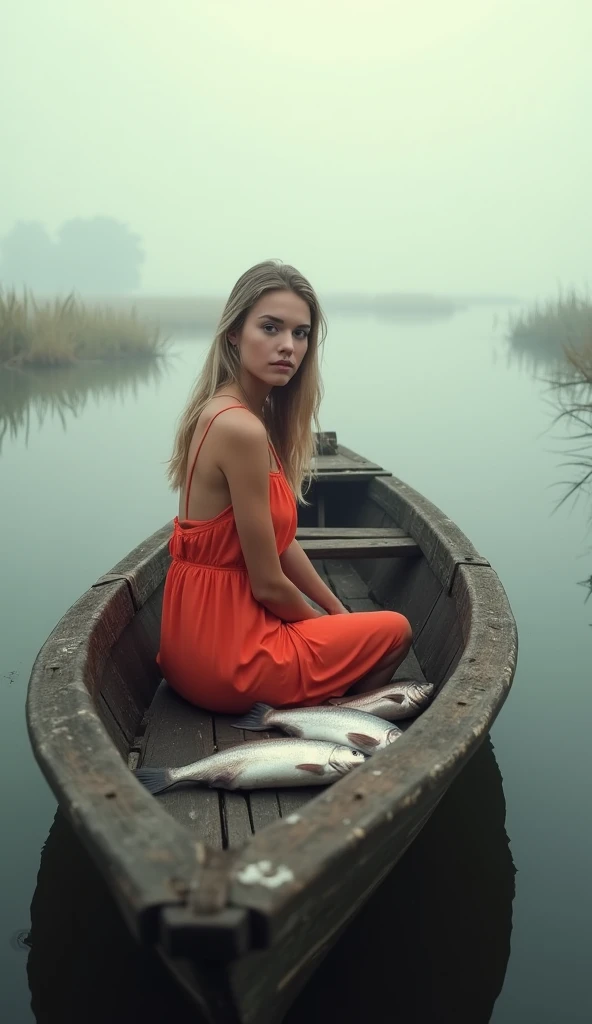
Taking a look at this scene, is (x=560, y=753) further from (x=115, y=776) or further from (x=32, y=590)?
(x=32, y=590)

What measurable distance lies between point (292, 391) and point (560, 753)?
1.77 meters

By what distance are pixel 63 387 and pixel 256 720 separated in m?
13.5

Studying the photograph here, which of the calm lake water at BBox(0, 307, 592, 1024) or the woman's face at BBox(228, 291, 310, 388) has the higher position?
the woman's face at BBox(228, 291, 310, 388)

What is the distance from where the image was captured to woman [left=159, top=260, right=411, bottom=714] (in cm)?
247

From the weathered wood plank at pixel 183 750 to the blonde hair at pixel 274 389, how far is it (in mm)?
689

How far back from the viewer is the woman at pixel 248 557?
8.12ft

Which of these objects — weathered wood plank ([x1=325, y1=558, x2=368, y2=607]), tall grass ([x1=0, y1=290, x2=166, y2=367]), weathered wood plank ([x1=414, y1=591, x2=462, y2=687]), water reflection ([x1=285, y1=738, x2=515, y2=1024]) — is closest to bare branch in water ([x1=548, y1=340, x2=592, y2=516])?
weathered wood plank ([x1=325, y1=558, x2=368, y2=607])

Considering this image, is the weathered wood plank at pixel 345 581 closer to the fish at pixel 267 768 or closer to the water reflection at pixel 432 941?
the water reflection at pixel 432 941

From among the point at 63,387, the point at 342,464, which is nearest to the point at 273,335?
the point at 342,464

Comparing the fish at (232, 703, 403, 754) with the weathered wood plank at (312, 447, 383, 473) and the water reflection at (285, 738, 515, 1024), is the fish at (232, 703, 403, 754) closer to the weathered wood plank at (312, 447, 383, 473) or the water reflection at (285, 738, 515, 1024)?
the water reflection at (285, 738, 515, 1024)

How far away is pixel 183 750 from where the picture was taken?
2.47 m

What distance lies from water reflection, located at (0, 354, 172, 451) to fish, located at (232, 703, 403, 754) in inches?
380

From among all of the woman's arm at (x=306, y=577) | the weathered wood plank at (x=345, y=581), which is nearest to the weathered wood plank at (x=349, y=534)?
the weathered wood plank at (x=345, y=581)

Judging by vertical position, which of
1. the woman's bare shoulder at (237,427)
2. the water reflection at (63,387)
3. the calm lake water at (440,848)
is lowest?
the water reflection at (63,387)
